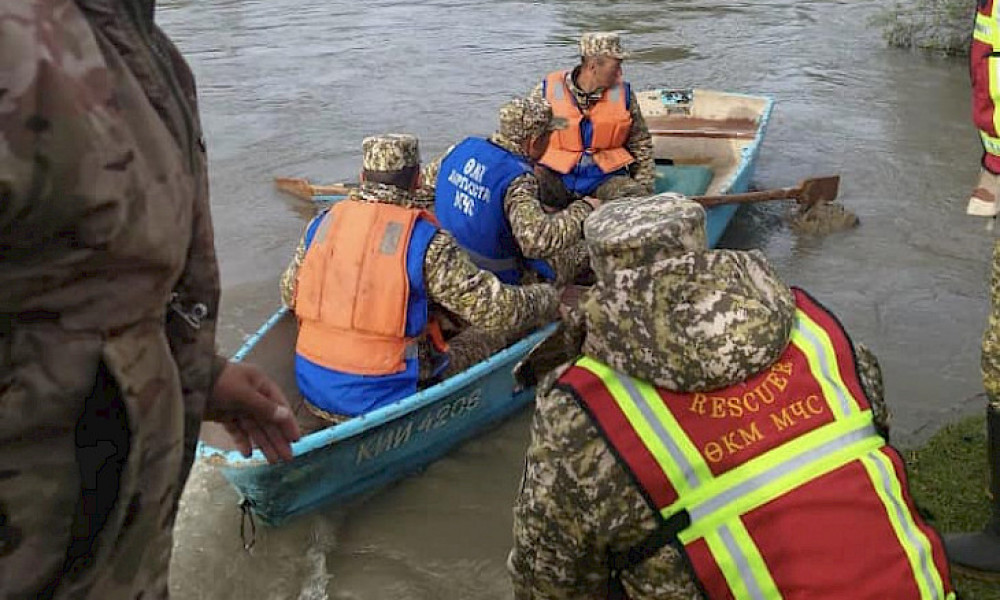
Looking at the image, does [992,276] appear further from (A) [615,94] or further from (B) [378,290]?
(A) [615,94]

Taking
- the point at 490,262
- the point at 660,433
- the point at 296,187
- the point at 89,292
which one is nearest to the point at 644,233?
the point at 660,433

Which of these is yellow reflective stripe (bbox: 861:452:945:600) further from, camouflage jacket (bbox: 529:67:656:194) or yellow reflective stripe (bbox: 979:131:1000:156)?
camouflage jacket (bbox: 529:67:656:194)

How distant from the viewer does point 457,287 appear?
4051 mm

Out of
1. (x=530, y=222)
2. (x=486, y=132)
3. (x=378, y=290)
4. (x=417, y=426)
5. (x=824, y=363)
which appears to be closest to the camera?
(x=824, y=363)

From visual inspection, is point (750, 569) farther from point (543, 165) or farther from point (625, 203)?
point (543, 165)

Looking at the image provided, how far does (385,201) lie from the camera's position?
4.04 m

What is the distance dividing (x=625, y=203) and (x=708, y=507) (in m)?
0.71

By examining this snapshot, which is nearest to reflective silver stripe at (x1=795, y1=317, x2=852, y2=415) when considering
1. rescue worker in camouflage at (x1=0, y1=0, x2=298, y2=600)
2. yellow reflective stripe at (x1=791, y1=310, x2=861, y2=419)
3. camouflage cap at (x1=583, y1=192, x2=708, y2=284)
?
yellow reflective stripe at (x1=791, y1=310, x2=861, y2=419)

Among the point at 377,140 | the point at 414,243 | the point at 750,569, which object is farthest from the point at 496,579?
the point at 750,569

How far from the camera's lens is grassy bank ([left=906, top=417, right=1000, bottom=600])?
3.86 metres

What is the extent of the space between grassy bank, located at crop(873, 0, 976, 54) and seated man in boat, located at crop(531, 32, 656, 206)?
27.1 ft

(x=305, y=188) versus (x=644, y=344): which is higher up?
(x=644, y=344)

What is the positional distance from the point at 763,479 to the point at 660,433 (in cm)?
23

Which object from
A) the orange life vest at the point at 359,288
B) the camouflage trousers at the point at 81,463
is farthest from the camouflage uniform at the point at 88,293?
the orange life vest at the point at 359,288
